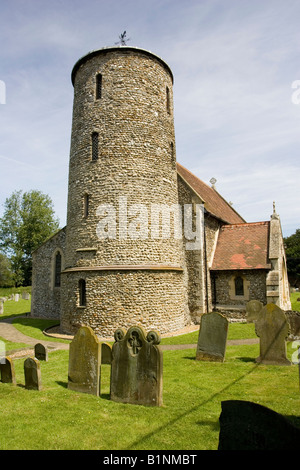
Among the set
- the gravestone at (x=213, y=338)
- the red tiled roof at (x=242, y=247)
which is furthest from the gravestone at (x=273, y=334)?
the red tiled roof at (x=242, y=247)

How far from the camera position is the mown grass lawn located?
173 inches

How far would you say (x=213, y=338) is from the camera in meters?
8.67

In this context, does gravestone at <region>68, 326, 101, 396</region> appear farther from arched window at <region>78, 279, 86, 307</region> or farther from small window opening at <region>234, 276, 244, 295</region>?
small window opening at <region>234, 276, 244, 295</region>

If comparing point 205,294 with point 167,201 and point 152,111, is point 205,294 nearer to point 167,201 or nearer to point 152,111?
point 167,201

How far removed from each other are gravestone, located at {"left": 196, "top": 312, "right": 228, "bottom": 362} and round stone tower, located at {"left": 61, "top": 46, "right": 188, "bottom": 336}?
14.5 ft

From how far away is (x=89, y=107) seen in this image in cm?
1463

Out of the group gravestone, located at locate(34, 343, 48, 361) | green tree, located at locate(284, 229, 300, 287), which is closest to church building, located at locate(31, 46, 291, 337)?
gravestone, located at locate(34, 343, 48, 361)

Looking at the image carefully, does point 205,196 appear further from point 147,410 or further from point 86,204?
point 147,410

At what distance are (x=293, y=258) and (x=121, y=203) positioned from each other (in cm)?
4047

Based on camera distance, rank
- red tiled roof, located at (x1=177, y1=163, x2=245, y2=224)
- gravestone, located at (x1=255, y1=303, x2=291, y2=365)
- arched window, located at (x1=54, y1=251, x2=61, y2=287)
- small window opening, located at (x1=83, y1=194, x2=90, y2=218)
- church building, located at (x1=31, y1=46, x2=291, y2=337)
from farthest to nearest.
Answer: arched window, located at (x1=54, y1=251, x2=61, y2=287) < red tiled roof, located at (x1=177, y1=163, x2=245, y2=224) < small window opening, located at (x1=83, y1=194, x2=90, y2=218) < church building, located at (x1=31, y1=46, x2=291, y2=337) < gravestone, located at (x1=255, y1=303, x2=291, y2=365)

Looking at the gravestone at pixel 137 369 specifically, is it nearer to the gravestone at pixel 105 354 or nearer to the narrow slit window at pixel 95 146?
the gravestone at pixel 105 354

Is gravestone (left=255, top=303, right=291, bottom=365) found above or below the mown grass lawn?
above

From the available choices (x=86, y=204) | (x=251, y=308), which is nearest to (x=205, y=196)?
(x=251, y=308)
